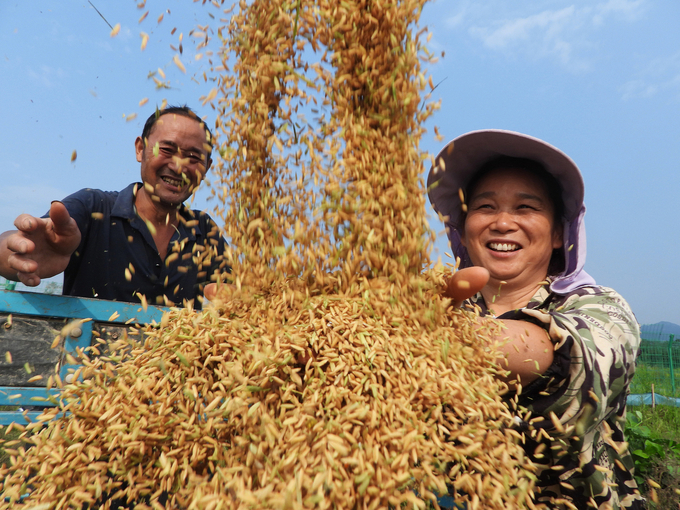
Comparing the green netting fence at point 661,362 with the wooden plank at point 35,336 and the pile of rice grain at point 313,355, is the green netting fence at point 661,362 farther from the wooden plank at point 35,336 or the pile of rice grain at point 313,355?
the wooden plank at point 35,336

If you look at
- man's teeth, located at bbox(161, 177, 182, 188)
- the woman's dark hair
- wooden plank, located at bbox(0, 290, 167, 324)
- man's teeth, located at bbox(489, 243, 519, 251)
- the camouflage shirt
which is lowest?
the camouflage shirt

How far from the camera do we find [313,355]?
4.60 feet

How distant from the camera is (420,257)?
1.57m

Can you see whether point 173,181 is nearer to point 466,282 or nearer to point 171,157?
point 171,157

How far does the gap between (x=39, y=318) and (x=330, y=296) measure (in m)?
1.89

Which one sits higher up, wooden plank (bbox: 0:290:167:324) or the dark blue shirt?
the dark blue shirt

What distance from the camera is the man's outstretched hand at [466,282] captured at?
4.95 ft

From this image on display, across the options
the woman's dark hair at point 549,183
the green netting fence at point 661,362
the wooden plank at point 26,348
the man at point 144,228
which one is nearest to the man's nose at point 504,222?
the woman's dark hair at point 549,183

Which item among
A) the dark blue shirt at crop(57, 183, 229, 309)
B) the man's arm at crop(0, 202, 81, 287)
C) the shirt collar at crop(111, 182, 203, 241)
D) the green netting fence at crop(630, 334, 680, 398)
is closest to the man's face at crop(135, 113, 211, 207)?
the shirt collar at crop(111, 182, 203, 241)

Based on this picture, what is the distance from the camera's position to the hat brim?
2.09m

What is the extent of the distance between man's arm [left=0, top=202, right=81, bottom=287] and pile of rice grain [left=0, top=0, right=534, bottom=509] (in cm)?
100

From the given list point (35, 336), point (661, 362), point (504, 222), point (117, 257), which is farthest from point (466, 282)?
point (661, 362)

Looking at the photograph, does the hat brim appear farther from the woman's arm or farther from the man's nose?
the woman's arm

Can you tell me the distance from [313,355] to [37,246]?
2044 mm
